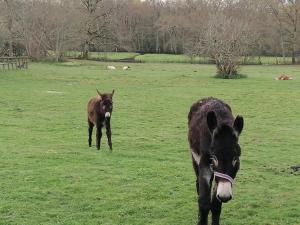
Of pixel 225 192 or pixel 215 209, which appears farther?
pixel 215 209

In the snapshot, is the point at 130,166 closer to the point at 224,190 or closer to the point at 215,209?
the point at 215,209

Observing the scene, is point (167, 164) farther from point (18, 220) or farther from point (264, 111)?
point (264, 111)

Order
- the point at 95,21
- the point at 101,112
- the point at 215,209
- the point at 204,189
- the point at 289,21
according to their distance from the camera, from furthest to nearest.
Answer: the point at 95,21 → the point at 289,21 → the point at 101,112 → the point at 215,209 → the point at 204,189

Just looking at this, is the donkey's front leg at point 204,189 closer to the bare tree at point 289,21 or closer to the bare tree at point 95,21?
the bare tree at point 289,21

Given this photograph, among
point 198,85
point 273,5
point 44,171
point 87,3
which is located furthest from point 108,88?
point 273,5

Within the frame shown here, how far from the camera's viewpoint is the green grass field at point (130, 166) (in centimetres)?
714

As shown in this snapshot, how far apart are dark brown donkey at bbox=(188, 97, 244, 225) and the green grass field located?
1.11 metres

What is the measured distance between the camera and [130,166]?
10.3 metres

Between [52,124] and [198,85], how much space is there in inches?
698

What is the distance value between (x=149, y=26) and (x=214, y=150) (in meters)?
85.2

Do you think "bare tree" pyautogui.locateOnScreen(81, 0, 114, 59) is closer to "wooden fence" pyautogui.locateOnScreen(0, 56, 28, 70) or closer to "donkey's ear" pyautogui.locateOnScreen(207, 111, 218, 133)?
"wooden fence" pyautogui.locateOnScreen(0, 56, 28, 70)

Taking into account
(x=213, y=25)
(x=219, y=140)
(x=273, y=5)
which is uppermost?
(x=273, y=5)

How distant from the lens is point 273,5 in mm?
77062

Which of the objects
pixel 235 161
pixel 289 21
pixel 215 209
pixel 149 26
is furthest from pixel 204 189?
pixel 149 26
